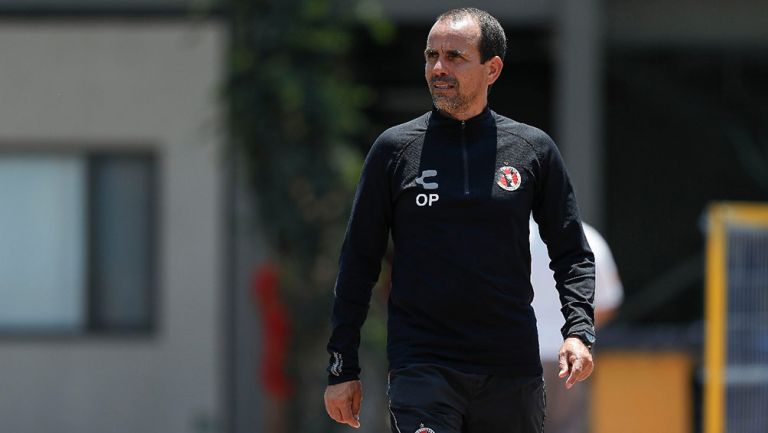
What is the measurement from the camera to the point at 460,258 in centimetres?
423

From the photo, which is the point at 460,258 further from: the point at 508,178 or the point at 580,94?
the point at 580,94

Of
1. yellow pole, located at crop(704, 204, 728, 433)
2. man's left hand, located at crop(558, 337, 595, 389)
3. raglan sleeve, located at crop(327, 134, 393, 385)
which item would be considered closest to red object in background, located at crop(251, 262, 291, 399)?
yellow pole, located at crop(704, 204, 728, 433)

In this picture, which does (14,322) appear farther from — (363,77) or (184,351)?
(363,77)

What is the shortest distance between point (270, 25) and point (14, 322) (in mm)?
3554

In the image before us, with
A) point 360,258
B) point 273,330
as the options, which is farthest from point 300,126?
point 360,258

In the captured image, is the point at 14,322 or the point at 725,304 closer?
the point at 725,304

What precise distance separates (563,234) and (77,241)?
325 inches

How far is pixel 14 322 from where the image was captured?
12.0m

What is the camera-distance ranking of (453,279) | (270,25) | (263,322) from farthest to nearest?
(263,322) < (270,25) < (453,279)

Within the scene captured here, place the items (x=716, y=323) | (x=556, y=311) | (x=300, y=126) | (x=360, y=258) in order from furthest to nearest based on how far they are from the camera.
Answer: (x=300, y=126) → (x=716, y=323) → (x=556, y=311) → (x=360, y=258)

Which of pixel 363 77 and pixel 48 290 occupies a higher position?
pixel 363 77

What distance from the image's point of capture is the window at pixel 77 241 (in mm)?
11961

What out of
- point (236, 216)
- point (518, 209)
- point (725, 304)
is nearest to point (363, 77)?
point (236, 216)

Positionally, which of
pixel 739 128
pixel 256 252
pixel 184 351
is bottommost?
pixel 184 351
